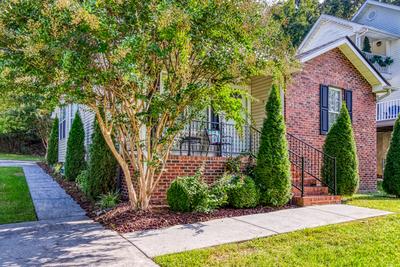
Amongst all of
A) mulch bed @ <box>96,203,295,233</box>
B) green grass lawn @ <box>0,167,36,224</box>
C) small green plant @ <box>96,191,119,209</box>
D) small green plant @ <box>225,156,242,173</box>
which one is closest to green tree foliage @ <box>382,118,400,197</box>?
small green plant @ <box>225,156,242,173</box>

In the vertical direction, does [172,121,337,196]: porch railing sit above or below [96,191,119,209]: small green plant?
above

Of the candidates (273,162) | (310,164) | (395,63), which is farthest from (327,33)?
(273,162)

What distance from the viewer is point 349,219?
20.9 feet

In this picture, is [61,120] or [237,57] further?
[61,120]

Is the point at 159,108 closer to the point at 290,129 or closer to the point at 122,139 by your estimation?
the point at 122,139

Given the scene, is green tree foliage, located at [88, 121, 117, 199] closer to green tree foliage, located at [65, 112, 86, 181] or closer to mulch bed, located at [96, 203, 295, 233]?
mulch bed, located at [96, 203, 295, 233]

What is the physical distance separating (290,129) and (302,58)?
2161mm

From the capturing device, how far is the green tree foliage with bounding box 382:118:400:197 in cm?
963

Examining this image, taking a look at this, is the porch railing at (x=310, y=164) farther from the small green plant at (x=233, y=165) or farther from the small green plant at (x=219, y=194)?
the small green plant at (x=219, y=194)

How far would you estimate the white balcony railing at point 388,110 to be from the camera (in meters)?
16.4

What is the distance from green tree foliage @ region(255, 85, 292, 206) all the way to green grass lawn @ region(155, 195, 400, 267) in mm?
1940

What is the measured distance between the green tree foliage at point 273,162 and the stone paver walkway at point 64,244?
3.68 m

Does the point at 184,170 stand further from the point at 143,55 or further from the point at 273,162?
the point at 143,55

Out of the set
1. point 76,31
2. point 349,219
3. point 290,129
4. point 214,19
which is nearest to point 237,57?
point 214,19
